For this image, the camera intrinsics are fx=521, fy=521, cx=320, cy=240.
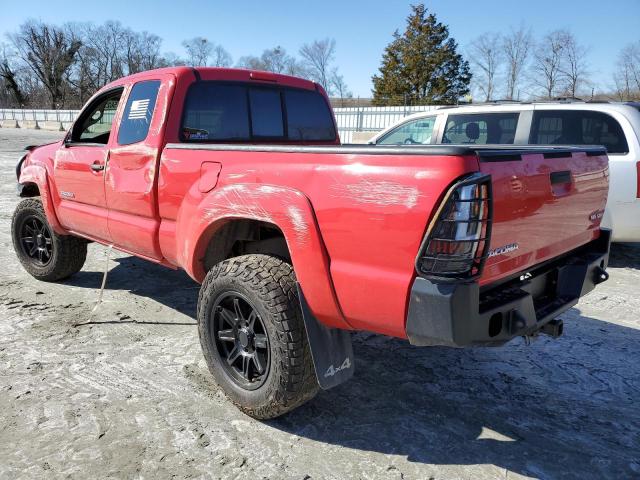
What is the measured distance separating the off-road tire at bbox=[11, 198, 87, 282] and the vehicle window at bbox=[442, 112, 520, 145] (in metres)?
4.72

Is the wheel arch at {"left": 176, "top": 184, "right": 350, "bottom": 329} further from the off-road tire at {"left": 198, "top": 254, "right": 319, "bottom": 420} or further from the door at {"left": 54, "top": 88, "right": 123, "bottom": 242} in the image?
the door at {"left": 54, "top": 88, "right": 123, "bottom": 242}

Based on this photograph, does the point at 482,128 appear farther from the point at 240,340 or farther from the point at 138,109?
the point at 240,340

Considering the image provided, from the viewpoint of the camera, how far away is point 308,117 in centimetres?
441

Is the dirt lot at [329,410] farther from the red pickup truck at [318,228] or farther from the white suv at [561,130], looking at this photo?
the white suv at [561,130]

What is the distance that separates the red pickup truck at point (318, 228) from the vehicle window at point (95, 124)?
0.35 m

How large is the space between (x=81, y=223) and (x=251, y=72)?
6.16 ft

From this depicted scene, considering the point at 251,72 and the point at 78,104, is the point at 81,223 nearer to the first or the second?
the point at 251,72

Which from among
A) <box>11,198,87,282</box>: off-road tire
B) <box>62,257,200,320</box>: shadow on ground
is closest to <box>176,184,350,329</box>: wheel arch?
<box>62,257,200,320</box>: shadow on ground

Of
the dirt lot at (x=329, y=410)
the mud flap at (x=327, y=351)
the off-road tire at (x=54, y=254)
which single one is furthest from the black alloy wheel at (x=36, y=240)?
the mud flap at (x=327, y=351)

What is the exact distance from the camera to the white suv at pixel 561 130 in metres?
5.61

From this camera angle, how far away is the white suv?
5.61 m

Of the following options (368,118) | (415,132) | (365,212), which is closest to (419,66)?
(368,118)

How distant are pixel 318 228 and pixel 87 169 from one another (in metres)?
2.60

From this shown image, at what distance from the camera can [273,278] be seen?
103 inches
